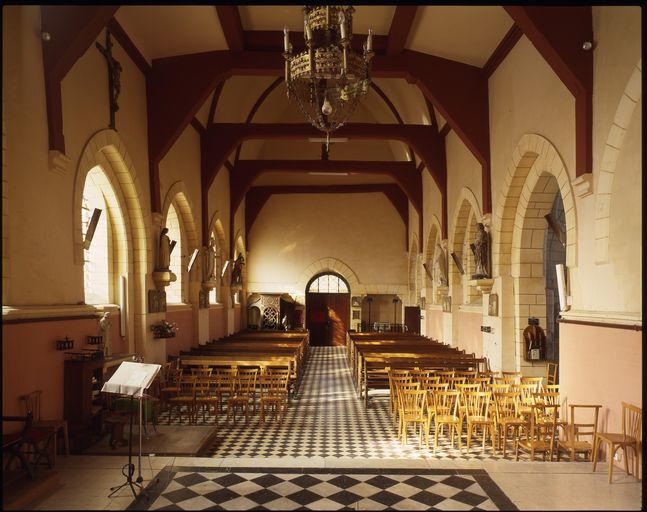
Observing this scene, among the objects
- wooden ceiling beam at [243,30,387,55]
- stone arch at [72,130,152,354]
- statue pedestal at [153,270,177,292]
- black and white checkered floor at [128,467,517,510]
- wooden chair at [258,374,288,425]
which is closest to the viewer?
black and white checkered floor at [128,467,517,510]

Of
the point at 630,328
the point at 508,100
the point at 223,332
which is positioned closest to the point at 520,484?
the point at 630,328

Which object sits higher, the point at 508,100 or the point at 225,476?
the point at 508,100

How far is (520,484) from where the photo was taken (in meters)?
5.27

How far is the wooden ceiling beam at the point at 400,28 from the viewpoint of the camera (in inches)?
364

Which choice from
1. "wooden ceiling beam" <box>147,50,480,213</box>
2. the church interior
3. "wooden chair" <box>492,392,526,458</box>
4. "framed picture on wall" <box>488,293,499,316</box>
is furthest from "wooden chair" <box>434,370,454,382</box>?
"wooden ceiling beam" <box>147,50,480,213</box>

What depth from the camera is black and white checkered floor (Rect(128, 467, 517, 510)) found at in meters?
4.85

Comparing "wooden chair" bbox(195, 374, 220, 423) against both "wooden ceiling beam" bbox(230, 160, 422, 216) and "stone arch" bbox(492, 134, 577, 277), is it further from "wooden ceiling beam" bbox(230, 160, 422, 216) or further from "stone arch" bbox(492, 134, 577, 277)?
"wooden ceiling beam" bbox(230, 160, 422, 216)

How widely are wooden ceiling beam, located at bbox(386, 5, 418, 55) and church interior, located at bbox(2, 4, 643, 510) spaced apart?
0.25 ft

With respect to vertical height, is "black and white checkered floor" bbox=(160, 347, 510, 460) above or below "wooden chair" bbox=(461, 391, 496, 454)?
below

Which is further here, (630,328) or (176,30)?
(176,30)

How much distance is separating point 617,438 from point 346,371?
9804 mm

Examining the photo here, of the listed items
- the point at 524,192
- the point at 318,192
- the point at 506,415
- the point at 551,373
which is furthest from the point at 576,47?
the point at 318,192

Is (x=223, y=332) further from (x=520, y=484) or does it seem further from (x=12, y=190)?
(x=520, y=484)

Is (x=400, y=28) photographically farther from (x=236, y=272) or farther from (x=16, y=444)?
(x=236, y=272)
